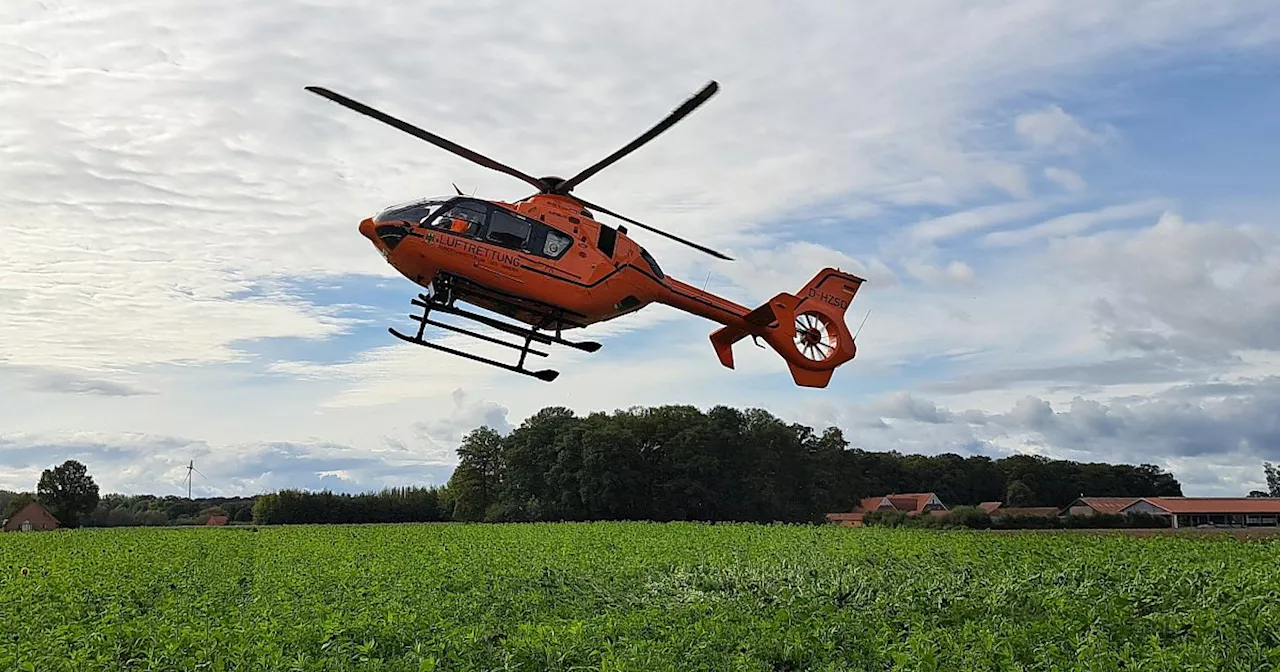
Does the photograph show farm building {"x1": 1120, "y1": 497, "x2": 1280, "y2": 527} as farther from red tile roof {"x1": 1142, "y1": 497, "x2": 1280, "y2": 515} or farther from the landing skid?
the landing skid

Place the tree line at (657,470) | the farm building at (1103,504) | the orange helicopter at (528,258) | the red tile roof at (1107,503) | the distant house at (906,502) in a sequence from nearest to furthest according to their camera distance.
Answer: the orange helicopter at (528,258)
the tree line at (657,470)
the farm building at (1103,504)
the red tile roof at (1107,503)
the distant house at (906,502)

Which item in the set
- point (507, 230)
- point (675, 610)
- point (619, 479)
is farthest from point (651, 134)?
point (619, 479)

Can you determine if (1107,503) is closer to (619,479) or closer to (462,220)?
(619,479)

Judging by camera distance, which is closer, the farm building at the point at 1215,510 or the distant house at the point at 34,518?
the farm building at the point at 1215,510

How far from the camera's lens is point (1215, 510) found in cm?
6000

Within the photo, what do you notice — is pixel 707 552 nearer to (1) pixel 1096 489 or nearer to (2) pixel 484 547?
(2) pixel 484 547

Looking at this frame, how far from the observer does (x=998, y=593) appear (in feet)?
49.2

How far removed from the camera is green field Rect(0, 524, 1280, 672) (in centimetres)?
1178

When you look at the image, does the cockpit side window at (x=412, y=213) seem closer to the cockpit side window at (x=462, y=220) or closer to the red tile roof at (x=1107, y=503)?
the cockpit side window at (x=462, y=220)

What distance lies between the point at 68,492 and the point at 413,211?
6234 centimetres

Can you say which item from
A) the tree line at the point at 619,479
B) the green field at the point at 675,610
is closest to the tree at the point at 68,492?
the tree line at the point at 619,479

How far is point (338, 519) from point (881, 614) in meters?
Result: 53.8

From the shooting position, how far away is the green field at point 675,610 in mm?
11781

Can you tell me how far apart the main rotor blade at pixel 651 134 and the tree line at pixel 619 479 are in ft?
138
